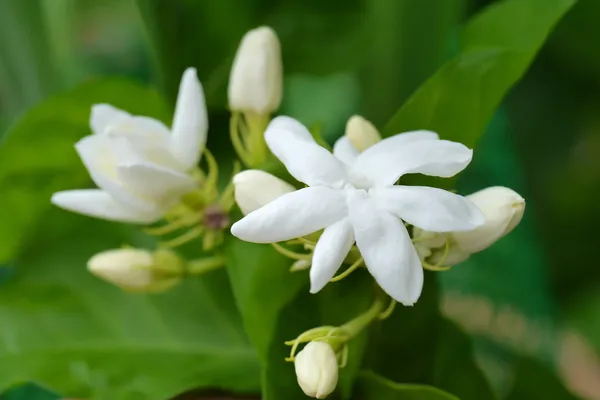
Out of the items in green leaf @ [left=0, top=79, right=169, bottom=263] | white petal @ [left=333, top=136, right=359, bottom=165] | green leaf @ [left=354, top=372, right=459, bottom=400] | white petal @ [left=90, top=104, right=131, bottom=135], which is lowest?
green leaf @ [left=354, top=372, right=459, bottom=400]

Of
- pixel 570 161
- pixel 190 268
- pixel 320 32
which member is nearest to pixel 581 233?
pixel 570 161

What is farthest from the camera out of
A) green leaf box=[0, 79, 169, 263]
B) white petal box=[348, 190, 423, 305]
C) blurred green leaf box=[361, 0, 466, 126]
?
blurred green leaf box=[361, 0, 466, 126]

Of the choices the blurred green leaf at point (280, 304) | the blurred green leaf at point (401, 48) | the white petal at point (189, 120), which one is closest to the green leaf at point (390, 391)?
the blurred green leaf at point (280, 304)

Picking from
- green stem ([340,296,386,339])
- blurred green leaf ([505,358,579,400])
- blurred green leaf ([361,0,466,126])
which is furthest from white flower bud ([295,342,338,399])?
blurred green leaf ([361,0,466,126])

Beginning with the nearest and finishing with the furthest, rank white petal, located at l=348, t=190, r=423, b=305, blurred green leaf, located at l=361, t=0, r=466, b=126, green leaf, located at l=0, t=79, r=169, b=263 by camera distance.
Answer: white petal, located at l=348, t=190, r=423, b=305
green leaf, located at l=0, t=79, r=169, b=263
blurred green leaf, located at l=361, t=0, r=466, b=126

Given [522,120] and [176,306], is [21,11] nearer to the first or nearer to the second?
[176,306]

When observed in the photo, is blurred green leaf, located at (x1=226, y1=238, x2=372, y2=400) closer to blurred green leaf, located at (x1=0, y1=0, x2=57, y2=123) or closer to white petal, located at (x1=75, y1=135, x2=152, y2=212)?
white petal, located at (x1=75, y1=135, x2=152, y2=212)

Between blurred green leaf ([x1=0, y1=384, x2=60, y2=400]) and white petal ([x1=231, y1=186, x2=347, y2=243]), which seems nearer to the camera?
white petal ([x1=231, y1=186, x2=347, y2=243])

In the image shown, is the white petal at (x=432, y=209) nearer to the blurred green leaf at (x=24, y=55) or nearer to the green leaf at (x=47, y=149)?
the green leaf at (x=47, y=149)
